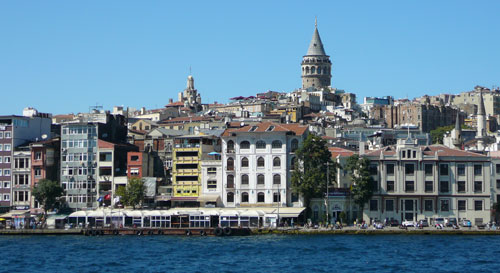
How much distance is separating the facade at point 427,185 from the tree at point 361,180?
4.40 feet

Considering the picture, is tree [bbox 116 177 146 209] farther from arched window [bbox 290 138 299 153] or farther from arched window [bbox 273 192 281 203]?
arched window [bbox 290 138 299 153]

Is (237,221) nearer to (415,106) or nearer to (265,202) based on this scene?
(265,202)

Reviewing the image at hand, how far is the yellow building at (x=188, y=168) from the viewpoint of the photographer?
100 metres

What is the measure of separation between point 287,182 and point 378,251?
74.2 feet

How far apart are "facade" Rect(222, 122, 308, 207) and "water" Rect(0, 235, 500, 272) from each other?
387 inches

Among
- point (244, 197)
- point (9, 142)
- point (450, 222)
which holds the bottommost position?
point (450, 222)

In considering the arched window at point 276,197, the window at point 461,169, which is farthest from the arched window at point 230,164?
the window at point 461,169

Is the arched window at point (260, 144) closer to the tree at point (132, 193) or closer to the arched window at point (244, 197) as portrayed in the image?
the arched window at point (244, 197)

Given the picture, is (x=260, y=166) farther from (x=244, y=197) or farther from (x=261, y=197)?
(x=244, y=197)

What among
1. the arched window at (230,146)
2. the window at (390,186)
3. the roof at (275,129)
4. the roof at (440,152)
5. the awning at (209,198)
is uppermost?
the roof at (275,129)

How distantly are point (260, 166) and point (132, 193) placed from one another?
1421 centimetres

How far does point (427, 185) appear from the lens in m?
94.4

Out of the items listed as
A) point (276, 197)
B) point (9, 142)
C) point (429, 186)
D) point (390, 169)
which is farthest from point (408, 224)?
point (9, 142)

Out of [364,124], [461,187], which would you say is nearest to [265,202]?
[461,187]
